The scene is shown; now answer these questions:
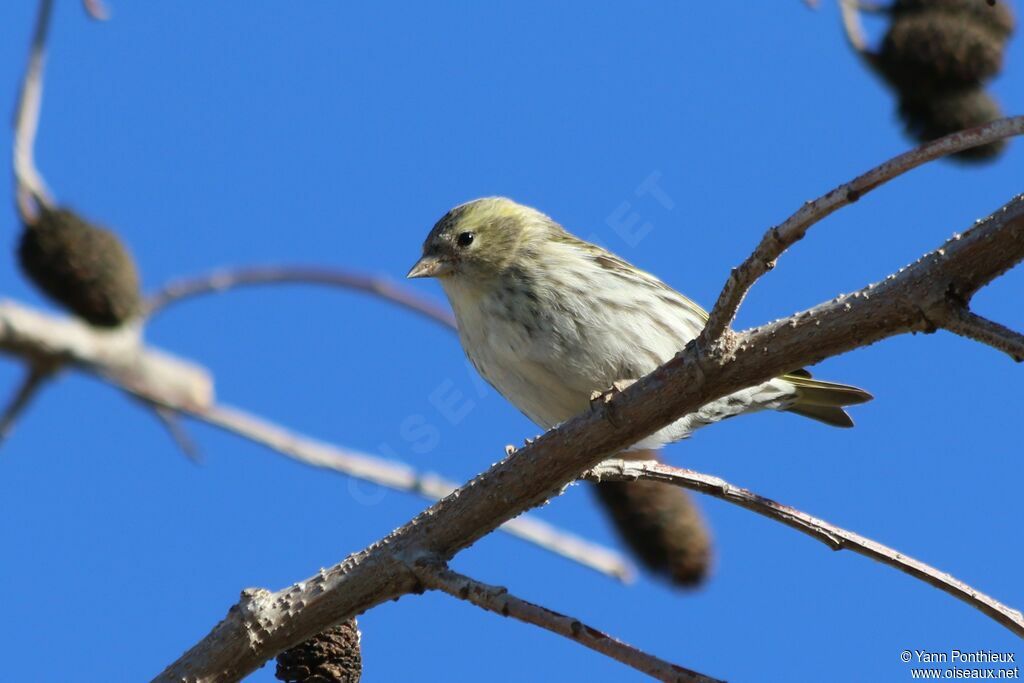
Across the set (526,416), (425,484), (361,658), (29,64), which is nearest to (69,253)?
(29,64)

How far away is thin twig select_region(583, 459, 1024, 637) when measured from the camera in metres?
→ 2.31

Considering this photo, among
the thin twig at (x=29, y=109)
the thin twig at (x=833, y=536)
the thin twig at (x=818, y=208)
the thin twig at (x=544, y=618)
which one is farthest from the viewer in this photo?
the thin twig at (x=29, y=109)

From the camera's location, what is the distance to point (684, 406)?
2.53 m

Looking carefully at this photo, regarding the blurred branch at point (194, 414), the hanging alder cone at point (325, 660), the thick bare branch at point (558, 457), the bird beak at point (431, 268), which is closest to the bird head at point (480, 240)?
the bird beak at point (431, 268)

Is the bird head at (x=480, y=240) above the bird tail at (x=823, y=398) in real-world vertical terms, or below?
above

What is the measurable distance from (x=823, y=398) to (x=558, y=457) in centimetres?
232

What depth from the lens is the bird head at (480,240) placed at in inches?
181

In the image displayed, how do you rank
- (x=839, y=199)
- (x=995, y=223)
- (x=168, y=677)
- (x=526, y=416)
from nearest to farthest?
(x=839, y=199)
(x=995, y=223)
(x=168, y=677)
(x=526, y=416)

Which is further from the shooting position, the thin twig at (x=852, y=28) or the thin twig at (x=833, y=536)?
the thin twig at (x=852, y=28)

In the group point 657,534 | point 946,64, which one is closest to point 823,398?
point 657,534

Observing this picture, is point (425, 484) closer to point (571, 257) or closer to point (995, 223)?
point (571, 257)

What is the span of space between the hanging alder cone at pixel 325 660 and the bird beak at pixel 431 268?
2331 mm

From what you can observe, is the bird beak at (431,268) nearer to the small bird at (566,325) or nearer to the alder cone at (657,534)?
the small bird at (566,325)

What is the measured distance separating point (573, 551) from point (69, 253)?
1906 mm
